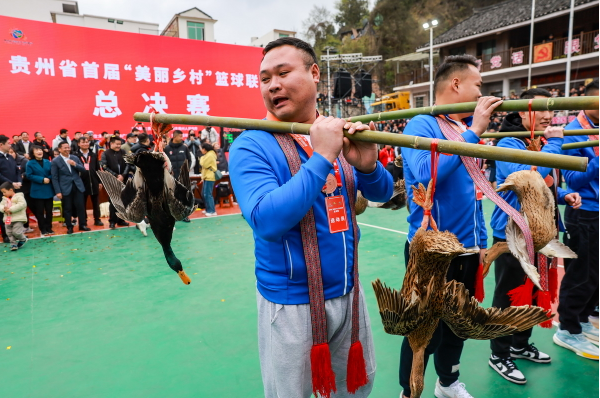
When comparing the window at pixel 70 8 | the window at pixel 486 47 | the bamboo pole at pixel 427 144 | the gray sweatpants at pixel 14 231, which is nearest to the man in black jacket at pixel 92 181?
the gray sweatpants at pixel 14 231

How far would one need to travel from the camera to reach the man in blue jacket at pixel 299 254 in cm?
115

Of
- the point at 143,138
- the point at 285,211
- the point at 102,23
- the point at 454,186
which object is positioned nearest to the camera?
the point at 285,211

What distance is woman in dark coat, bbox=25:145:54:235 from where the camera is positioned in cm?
629

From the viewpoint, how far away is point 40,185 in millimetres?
6363

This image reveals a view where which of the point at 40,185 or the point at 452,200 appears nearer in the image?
the point at 452,200

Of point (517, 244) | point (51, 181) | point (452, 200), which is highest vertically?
point (452, 200)

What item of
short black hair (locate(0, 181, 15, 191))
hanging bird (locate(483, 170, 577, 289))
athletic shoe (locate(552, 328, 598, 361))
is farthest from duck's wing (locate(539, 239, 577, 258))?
short black hair (locate(0, 181, 15, 191))

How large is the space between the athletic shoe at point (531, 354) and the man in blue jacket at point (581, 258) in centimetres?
26

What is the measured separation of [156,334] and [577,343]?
2997 mm

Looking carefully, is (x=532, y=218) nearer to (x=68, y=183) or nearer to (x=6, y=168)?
(x=68, y=183)

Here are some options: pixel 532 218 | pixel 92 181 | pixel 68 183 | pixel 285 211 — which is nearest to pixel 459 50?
pixel 92 181

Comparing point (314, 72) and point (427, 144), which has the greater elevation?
point (314, 72)

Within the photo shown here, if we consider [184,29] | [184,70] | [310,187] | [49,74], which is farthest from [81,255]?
[184,29]

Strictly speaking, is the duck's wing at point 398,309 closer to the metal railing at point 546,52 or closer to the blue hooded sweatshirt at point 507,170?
the blue hooded sweatshirt at point 507,170
